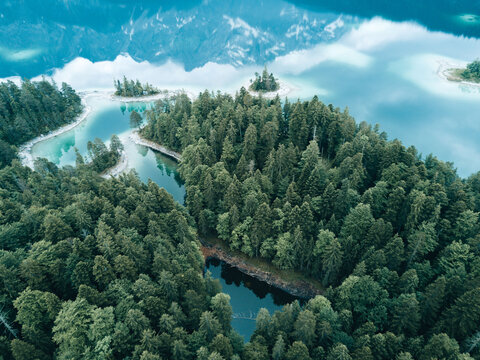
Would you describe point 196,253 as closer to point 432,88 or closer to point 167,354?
point 167,354

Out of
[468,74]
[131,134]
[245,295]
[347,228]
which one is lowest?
[245,295]

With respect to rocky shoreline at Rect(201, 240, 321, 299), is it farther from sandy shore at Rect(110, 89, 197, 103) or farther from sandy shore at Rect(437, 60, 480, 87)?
sandy shore at Rect(437, 60, 480, 87)

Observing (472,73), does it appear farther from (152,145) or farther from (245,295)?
(245,295)

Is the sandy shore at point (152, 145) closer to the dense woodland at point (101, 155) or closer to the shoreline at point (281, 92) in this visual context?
the dense woodland at point (101, 155)

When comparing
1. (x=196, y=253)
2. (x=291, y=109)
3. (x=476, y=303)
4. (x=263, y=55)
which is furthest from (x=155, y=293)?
(x=263, y=55)

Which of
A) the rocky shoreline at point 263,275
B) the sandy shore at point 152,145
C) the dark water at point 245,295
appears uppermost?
the sandy shore at point 152,145

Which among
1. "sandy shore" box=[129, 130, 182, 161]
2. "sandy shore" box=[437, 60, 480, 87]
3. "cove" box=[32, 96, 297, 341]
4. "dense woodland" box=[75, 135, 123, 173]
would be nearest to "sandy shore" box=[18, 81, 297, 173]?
"sandy shore" box=[129, 130, 182, 161]

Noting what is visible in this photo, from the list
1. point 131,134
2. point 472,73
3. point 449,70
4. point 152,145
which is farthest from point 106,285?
point 449,70

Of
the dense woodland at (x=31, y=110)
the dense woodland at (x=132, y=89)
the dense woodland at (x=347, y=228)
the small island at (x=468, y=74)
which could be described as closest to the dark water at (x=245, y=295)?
the dense woodland at (x=347, y=228)
